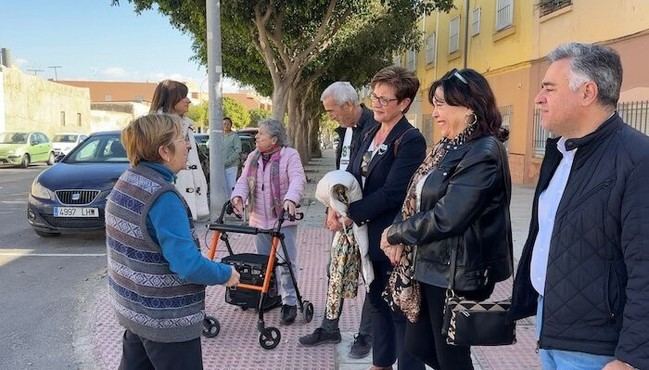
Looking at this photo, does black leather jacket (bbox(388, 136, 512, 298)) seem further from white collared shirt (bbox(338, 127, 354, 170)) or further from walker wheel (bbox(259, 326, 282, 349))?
walker wheel (bbox(259, 326, 282, 349))

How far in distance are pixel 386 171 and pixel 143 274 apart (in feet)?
4.74

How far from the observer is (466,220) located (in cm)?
218

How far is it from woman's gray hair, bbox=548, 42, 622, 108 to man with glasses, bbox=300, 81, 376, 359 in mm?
1891

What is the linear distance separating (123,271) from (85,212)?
5626 millimetres

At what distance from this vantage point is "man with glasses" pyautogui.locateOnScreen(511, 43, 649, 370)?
157 cm

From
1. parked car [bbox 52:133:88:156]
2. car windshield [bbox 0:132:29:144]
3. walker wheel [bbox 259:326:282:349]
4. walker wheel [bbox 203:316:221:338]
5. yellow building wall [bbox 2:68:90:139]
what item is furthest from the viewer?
yellow building wall [bbox 2:68:90:139]

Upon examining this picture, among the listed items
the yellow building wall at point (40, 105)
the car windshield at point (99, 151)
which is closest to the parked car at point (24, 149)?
the yellow building wall at point (40, 105)

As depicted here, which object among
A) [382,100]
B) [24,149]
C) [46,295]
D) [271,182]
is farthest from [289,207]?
[24,149]

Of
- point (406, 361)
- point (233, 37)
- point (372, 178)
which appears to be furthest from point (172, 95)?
point (233, 37)

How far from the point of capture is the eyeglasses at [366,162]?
3.14 m

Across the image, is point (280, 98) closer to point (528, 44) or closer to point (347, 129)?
point (528, 44)

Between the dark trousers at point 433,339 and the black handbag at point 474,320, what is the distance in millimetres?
117

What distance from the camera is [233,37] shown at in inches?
642

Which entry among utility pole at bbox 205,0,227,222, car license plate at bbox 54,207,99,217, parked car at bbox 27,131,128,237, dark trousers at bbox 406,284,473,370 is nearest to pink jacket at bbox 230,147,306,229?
dark trousers at bbox 406,284,473,370
